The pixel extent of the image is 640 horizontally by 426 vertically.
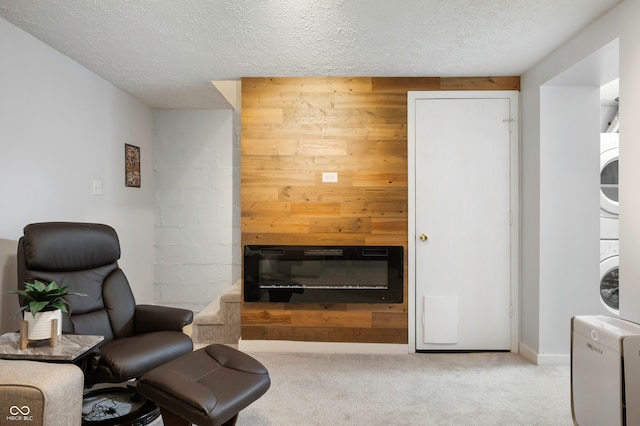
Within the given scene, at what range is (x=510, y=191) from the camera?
3.52 meters

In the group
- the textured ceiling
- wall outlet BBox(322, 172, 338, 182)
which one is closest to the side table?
Answer: the textured ceiling

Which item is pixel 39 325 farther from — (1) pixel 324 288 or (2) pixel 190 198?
(2) pixel 190 198

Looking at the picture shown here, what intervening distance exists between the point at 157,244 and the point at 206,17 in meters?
2.97

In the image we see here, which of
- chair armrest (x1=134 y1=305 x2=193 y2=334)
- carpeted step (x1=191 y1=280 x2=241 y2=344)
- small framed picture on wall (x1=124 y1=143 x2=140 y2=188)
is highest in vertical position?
small framed picture on wall (x1=124 y1=143 x2=140 y2=188)

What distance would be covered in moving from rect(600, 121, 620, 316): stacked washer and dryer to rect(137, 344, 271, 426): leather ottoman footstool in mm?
3144

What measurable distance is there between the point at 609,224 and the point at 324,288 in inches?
104

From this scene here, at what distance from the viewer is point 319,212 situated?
3523 mm

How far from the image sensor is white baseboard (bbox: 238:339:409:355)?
3520 millimetres

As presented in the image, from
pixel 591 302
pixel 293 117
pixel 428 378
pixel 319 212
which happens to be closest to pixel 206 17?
pixel 293 117

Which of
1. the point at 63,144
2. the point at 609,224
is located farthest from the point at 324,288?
the point at 609,224

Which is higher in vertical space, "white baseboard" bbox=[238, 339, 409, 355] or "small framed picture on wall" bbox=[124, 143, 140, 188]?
"small framed picture on wall" bbox=[124, 143, 140, 188]

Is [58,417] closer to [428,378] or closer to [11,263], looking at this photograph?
[11,263]

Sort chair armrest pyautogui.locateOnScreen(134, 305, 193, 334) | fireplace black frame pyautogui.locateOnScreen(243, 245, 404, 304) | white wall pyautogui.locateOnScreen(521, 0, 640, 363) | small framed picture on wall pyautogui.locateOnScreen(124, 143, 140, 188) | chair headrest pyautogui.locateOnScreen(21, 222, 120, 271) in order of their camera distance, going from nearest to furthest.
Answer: chair headrest pyautogui.locateOnScreen(21, 222, 120, 271)
chair armrest pyautogui.locateOnScreen(134, 305, 193, 334)
white wall pyautogui.locateOnScreen(521, 0, 640, 363)
fireplace black frame pyautogui.locateOnScreen(243, 245, 404, 304)
small framed picture on wall pyautogui.locateOnScreen(124, 143, 140, 188)

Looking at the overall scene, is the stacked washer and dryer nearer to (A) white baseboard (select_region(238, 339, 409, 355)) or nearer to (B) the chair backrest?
(A) white baseboard (select_region(238, 339, 409, 355))
